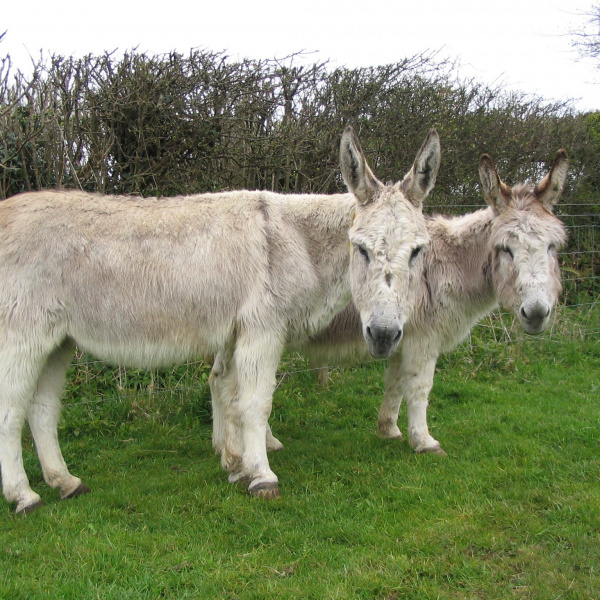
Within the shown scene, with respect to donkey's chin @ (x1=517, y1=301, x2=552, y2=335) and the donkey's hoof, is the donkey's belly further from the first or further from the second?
donkey's chin @ (x1=517, y1=301, x2=552, y2=335)

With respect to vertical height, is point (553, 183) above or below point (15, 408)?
above

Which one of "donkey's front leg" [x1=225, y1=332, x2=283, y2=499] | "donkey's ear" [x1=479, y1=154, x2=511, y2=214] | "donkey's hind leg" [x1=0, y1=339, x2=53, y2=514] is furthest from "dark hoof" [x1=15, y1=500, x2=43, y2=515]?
"donkey's ear" [x1=479, y1=154, x2=511, y2=214]

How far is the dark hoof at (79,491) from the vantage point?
3.67m

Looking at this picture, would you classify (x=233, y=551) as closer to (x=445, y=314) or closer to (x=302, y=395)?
(x=445, y=314)

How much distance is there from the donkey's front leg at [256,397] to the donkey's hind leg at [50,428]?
3.89ft

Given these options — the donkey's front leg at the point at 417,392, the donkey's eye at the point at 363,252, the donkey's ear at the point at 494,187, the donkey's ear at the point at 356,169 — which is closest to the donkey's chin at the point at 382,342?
the donkey's eye at the point at 363,252

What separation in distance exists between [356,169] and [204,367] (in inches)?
128

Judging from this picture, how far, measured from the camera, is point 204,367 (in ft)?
19.5

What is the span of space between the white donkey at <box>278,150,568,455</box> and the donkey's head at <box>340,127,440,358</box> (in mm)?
905

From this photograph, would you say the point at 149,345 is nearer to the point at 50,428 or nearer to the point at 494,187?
the point at 50,428

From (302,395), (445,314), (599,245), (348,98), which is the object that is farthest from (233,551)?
(599,245)

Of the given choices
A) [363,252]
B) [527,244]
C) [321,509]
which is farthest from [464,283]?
[321,509]

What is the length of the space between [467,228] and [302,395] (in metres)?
2.45

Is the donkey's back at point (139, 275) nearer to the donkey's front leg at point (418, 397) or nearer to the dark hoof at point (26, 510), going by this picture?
the dark hoof at point (26, 510)
